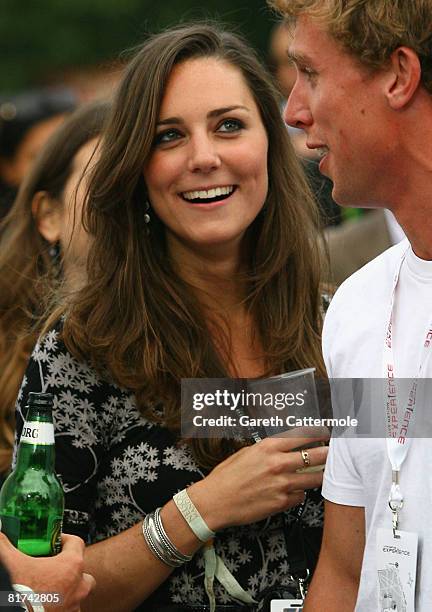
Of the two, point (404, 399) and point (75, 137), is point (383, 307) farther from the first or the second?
point (75, 137)

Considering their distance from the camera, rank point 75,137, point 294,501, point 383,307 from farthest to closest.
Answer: point 75,137 < point 294,501 < point 383,307

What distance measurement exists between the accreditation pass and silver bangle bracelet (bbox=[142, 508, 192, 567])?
0.78 m

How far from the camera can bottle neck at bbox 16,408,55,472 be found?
10.4ft

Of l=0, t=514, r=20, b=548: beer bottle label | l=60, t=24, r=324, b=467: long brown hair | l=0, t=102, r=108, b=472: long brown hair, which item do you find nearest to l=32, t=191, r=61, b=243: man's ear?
l=0, t=102, r=108, b=472: long brown hair

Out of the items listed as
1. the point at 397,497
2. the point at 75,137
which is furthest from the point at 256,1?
the point at 397,497

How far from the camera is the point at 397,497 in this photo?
2.93m

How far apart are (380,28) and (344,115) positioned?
0.22 m

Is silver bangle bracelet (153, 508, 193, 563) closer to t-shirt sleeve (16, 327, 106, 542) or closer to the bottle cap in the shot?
t-shirt sleeve (16, 327, 106, 542)

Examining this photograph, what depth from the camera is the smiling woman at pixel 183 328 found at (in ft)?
12.0

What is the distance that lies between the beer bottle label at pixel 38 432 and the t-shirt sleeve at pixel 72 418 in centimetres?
46

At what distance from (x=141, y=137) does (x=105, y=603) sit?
1395 millimetres

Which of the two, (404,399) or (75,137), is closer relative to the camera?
(404,399)

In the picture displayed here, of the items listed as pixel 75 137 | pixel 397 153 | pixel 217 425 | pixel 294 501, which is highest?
pixel 75 137

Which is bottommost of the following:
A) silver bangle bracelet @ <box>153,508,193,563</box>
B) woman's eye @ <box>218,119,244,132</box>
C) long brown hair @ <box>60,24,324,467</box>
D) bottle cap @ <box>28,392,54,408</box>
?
silver bangle bracelet @ <box>153,508,193,563</box>
